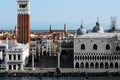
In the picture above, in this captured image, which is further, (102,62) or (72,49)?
(72,49)

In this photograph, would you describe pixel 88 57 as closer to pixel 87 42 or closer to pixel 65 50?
pixel 87 42

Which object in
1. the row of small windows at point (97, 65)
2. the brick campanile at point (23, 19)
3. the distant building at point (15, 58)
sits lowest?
the row of small windows at point (97, 65)

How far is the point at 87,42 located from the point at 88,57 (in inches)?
65.5

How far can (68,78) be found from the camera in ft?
148

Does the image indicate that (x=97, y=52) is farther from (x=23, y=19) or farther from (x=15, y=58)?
(x=23, y=19)

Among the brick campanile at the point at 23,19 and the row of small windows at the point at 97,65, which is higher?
the brick campanile at the point at 23,19

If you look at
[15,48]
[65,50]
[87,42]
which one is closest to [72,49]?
[65,50]

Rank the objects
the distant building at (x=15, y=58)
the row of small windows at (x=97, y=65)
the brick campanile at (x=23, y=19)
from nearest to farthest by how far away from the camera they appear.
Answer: the distant building at (x=15, y=58)
the row of small windows at (x=97, y=65)
the brick campanile at (x=23, y=19)

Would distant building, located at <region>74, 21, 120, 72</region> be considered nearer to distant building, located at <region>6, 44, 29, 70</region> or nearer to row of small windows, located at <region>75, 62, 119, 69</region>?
row of small windows, located at <region>75, 62, 119, 69</region>

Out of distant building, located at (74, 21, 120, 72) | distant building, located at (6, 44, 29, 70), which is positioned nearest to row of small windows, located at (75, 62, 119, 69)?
distant building, located at (74, 21, 120, 72)

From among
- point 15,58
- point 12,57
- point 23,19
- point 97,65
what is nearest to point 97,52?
point 97,65

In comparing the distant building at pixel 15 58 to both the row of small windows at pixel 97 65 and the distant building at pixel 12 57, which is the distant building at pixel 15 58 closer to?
the distant building at pixel 12 57

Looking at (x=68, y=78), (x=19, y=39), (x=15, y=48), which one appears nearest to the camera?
(x=68, y=78)

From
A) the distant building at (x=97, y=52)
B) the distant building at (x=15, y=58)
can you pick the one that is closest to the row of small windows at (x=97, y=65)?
the distant building at (x=97, y=52)
